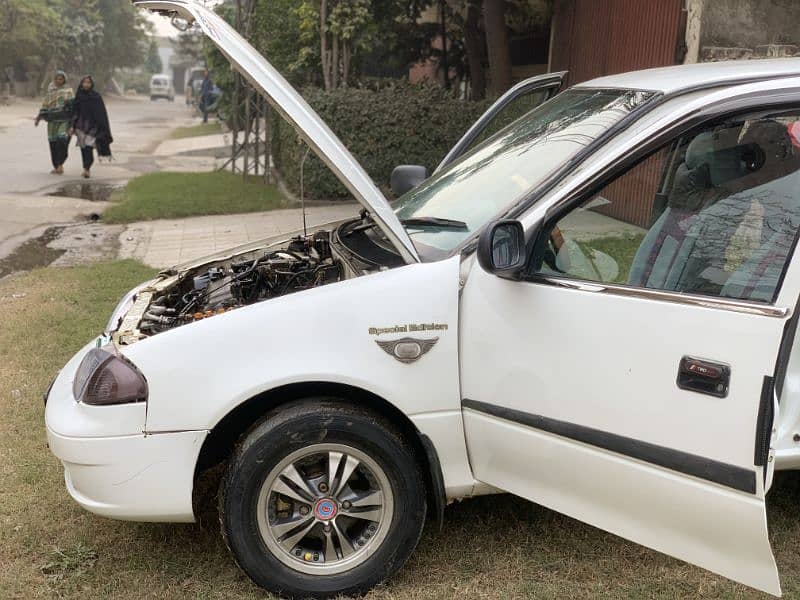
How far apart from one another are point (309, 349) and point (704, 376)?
1.29 metres

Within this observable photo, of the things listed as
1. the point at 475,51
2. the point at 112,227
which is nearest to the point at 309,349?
the point at 112,227

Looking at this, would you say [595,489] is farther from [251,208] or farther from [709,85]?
[251,208]

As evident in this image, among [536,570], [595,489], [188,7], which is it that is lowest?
[536,570]

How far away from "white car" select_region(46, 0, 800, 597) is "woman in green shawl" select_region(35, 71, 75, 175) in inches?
516

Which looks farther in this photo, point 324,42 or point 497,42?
point 324,42

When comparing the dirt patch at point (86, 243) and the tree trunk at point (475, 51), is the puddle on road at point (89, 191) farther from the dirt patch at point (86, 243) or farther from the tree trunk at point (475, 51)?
the tree trunk at point (475, 51)

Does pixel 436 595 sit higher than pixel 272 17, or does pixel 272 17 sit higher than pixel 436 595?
pixel 272 17

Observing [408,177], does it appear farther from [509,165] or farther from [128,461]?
[128,461]

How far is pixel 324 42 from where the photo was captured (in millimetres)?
12984

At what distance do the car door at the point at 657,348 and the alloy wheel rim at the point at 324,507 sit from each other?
0.40m

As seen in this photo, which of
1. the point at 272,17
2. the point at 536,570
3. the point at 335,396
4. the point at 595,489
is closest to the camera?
the point at 595,489

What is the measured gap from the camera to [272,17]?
14703mm

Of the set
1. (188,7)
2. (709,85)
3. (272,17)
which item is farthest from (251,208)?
(709,85)

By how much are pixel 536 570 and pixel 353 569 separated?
29.9 inches
